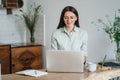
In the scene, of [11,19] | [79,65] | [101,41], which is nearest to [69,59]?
[79,65]

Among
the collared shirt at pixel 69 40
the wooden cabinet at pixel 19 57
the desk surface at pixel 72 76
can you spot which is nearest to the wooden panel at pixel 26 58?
the wooden cabinet at pixel 19 57

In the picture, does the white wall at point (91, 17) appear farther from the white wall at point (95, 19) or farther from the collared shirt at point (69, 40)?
the collared shirt at point (69, 40)

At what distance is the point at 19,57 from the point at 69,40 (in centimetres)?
167

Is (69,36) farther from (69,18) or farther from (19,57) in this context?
(19,57)

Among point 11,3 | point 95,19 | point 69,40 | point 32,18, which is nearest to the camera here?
point 69,40

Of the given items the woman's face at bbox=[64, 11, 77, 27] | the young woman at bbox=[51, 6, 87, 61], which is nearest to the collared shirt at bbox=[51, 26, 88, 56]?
the young woman at bbox=[51, 6, 87, 61]

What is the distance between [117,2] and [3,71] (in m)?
2.16

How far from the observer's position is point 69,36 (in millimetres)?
3021

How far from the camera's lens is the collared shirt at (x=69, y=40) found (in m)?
2.99

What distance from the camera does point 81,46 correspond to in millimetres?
3064

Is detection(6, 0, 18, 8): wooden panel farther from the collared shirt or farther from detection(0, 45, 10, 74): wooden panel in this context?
the collared shirt

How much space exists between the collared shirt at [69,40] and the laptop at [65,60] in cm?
44

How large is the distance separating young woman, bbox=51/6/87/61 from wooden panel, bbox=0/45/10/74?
1456mm

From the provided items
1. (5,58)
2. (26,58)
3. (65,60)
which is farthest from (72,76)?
(26,58)
